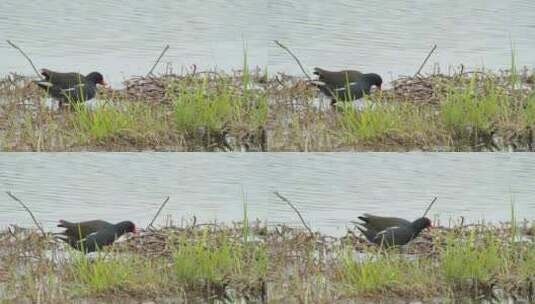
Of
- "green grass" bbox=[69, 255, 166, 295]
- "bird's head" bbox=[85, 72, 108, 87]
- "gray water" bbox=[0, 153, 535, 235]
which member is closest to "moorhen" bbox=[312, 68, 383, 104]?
"gray water" bbox=[0, 153, 535, 235]

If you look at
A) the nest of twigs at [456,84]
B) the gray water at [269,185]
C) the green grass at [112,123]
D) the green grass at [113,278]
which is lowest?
the green grass at [113,278]

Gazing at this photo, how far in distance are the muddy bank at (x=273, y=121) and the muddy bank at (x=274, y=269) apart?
1.21 ft

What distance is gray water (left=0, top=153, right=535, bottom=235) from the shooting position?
18.8ft

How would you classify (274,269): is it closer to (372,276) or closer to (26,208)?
(372,276)

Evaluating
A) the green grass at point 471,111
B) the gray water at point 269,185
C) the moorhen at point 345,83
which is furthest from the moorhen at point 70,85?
the green grass at point 471,111

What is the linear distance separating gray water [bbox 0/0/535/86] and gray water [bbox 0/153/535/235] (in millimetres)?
455

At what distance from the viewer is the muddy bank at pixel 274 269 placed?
5598mm

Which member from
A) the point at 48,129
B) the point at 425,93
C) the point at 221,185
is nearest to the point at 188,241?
the point at 221,185

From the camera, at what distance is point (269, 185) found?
5.73 m

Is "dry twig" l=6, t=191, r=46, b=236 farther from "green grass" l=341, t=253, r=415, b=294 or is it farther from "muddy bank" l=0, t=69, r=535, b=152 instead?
"green grass" l=341, t=253, r=415, b=294

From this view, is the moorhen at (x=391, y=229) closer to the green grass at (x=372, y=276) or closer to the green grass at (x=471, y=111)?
the green grass at (x=372, y=276)

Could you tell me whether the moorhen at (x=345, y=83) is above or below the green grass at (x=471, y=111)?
above

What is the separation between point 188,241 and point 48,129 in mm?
774

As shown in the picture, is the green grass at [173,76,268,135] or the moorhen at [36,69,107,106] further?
the moorhen at [36,69,107,106]
